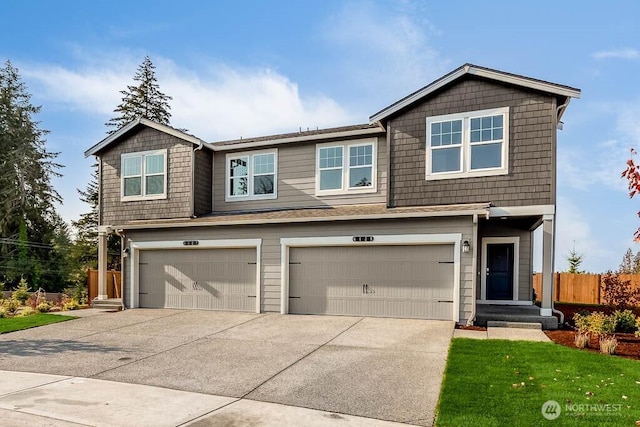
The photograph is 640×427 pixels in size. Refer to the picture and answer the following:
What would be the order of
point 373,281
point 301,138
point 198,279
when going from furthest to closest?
point 301,138 → point 198,279 → point 373,281

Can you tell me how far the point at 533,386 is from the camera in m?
6.12

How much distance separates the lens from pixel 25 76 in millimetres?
31375

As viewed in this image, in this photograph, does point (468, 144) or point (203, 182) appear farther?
point (203, 182)

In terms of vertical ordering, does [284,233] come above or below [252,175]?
below

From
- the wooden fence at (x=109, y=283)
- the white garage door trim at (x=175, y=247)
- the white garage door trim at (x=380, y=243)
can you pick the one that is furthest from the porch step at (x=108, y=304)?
the white garage door trim at (x=380, y=243)

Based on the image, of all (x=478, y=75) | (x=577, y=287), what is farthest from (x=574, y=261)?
(x=478, y=75)

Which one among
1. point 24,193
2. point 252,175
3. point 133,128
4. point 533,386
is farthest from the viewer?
point 24,193

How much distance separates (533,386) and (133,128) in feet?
49.1

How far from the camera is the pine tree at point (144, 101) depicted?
30.3 metres

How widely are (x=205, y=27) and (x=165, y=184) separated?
575 cm

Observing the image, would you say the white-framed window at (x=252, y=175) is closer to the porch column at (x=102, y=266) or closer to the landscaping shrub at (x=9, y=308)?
the porch column at (x=102, y=266)

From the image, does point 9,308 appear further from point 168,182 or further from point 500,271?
point 500,271

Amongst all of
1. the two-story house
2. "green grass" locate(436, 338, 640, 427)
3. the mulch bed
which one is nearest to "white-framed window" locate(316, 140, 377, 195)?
the two-story house

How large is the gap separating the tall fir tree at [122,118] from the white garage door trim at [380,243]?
1769 cm
